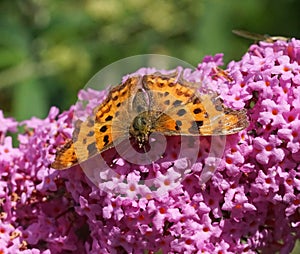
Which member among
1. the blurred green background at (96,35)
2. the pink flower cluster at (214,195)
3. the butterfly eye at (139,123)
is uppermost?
the blurred green background at (96,35)

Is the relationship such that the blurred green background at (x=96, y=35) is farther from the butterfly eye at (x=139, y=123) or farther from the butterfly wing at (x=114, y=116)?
the butterfly eye at (x=139, y=123)

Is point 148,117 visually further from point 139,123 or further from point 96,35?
point 96,35

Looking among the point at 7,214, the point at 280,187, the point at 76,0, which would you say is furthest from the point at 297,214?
the point at 76,0

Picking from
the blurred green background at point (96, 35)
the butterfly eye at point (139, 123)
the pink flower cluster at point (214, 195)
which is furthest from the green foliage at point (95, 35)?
the butterfly eye at point (139, 123)

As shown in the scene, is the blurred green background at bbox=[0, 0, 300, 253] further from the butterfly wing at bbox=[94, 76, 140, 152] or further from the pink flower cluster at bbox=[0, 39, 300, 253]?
the butterfly wing at bbox=[94, 76, 140, 152]

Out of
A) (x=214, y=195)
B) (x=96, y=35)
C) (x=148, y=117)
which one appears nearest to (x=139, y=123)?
(x=148, y=117)

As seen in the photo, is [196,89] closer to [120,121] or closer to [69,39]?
[120,121]
